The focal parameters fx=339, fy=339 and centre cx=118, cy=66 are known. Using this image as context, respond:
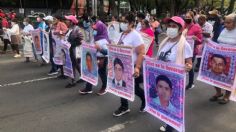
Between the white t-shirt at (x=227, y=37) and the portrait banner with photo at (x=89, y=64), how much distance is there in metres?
2.57

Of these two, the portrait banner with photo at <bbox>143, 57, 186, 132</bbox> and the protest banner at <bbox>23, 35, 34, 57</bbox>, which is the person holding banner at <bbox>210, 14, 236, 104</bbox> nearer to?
the portrait banner with photo at <bbox>143, 57, 186, 132</bbox>

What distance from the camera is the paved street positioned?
5.63 meters

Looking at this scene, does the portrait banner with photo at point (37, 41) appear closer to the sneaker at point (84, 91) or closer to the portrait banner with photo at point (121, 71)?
the sneaker at point (84, 91)

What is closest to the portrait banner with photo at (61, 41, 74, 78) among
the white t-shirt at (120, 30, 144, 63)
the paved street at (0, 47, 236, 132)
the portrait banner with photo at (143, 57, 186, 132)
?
the paved street at (0, 47, 236, 132)

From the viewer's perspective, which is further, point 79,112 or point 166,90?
point 79,112

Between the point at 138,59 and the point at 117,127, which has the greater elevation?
the point at 138,59

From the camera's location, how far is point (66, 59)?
8.35 m

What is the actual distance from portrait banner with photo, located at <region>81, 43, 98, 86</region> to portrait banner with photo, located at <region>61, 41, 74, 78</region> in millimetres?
771

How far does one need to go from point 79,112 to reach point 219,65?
2.89 m

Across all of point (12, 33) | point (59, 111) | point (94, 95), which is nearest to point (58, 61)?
point (94, 95)

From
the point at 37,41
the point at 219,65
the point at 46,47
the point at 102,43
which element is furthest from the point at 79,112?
the point at 37,41

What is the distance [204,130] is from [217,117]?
73cm

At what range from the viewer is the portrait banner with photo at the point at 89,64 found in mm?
7127

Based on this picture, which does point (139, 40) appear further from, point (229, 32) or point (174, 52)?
point (229, 32)
